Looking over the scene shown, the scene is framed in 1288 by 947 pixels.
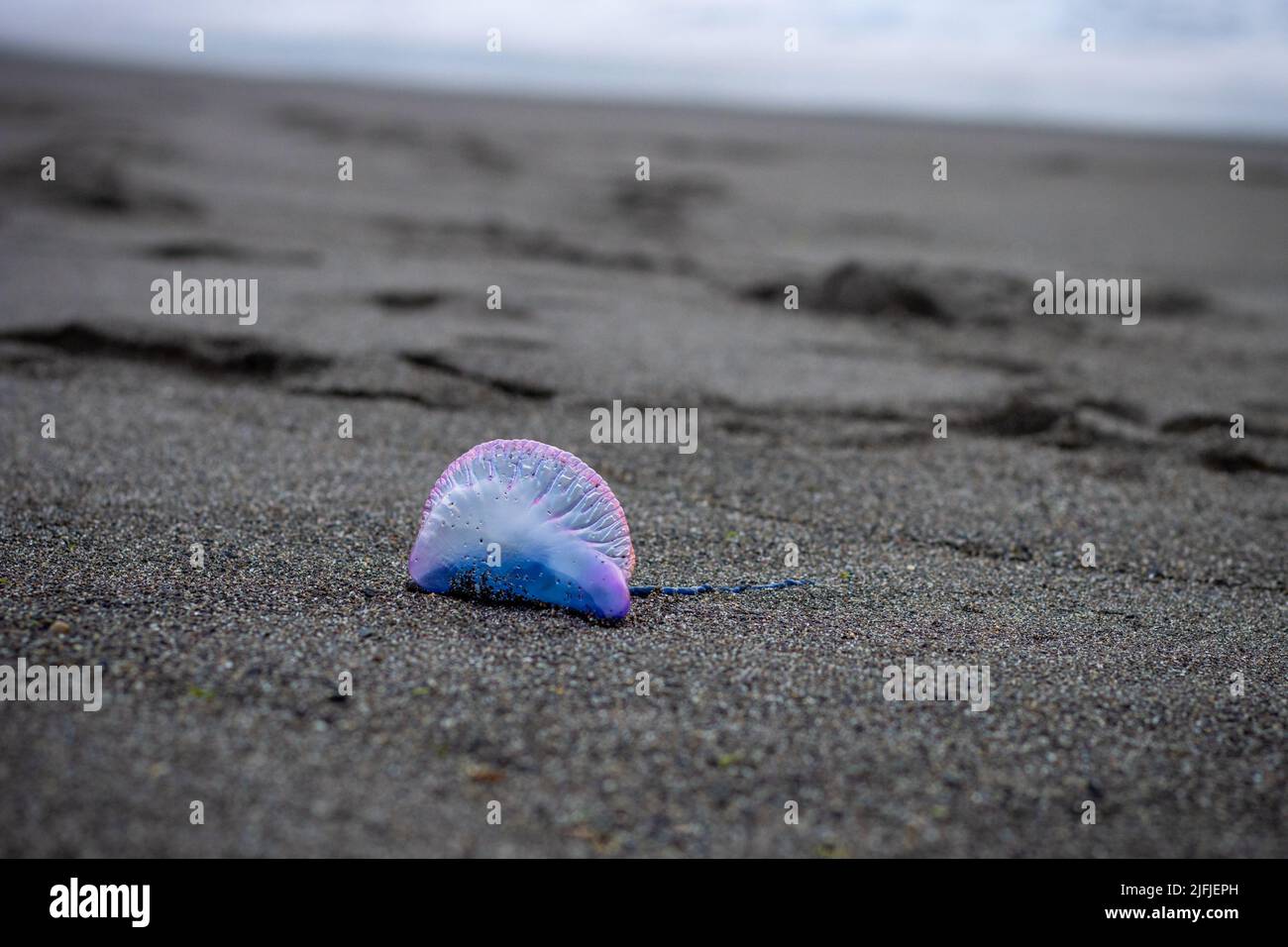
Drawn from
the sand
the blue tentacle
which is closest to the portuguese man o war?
the sand

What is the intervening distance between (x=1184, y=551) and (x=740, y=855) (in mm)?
2475

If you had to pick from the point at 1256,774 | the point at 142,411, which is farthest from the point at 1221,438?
the point at 142,411

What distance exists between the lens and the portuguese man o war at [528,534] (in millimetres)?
2852

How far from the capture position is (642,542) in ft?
11.7

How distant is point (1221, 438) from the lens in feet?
16.2

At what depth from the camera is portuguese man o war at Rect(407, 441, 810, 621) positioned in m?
2.85

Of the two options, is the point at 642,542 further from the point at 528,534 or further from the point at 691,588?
the point at 528,534

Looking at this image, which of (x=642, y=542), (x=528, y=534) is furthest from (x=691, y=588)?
(x=528, y=534)

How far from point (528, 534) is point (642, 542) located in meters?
0.77

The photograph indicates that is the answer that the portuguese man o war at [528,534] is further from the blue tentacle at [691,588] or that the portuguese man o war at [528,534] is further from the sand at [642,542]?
the blue tentacle at [691,588]

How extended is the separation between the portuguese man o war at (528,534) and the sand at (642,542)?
0.27ft

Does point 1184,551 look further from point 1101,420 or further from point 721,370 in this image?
point 721,370

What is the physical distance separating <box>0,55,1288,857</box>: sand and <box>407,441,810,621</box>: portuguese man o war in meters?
0.08

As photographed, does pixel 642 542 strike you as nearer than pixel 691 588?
No
